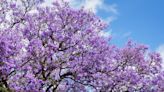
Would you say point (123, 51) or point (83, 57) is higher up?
point (123, 51)

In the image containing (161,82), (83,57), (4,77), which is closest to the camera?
(4,77)

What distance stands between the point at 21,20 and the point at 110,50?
20.9ft

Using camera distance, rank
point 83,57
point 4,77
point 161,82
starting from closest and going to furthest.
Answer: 1. point 4,77
2. point 83,57
3. point 161,82

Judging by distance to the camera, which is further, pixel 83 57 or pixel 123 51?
pixel 123 51

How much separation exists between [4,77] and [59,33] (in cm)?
560

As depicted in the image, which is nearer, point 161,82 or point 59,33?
point 59,33

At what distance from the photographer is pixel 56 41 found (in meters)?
31.5

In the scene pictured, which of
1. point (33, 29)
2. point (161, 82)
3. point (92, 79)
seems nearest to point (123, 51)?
point (161, 82)

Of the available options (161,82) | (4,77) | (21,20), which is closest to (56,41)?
Result: (21,20)

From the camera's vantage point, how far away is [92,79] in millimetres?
31609

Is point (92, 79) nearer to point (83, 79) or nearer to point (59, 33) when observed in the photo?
point (83, 79)

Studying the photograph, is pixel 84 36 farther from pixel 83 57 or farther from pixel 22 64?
pixel 22 64

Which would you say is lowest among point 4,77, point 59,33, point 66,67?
point 4,77

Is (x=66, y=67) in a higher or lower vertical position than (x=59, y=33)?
lower
